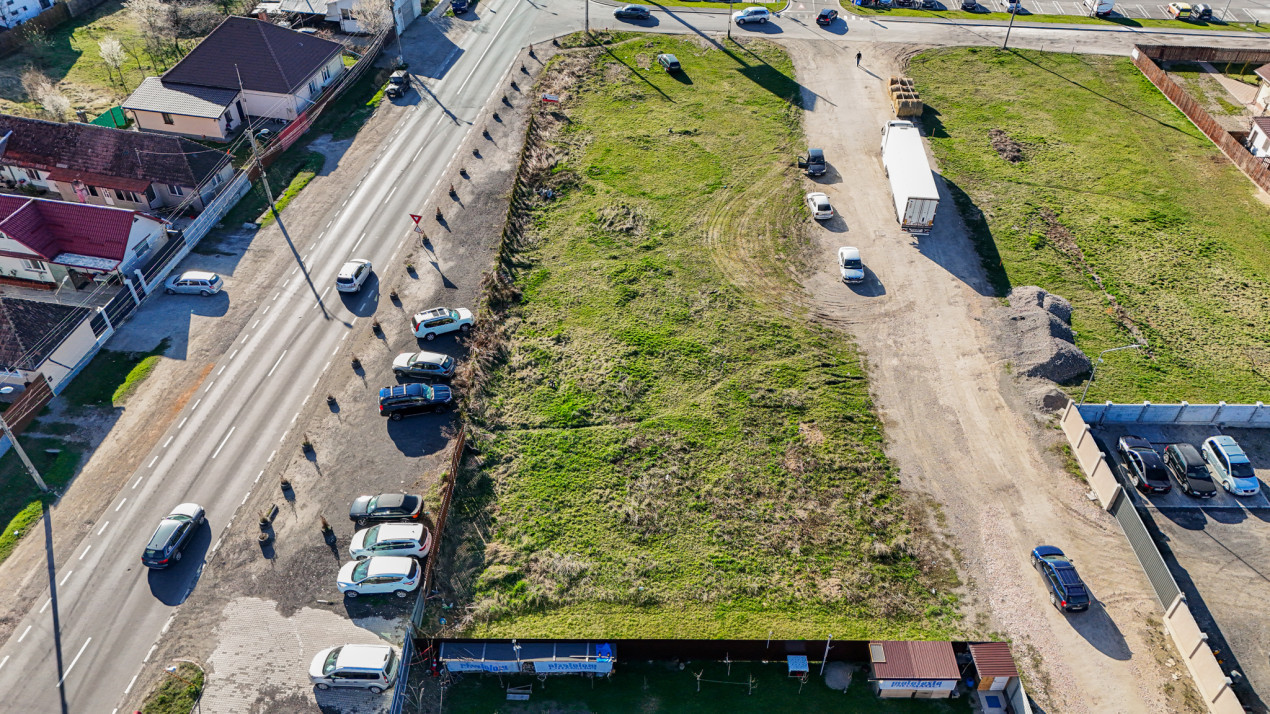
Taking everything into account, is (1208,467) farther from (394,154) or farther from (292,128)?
(292,128)

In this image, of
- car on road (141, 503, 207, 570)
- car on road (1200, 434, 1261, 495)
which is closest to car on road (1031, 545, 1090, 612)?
car on road (1200, 434, 1261, 495)

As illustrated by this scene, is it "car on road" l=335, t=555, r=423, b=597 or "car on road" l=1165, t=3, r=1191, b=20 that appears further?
"car on road" l=1165, t=3, r=1191, b=20

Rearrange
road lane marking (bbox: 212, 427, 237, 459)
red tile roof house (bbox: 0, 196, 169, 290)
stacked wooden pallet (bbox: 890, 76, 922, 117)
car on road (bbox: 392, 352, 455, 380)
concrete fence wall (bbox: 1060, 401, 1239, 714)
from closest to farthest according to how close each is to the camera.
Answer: concrete fence wall (bbox: 1060, 401, 1239, 714), road lane marking (bbox: 212, 427, 237, 459), car on road (bbox: 392, 352, 455, 380), red tile roof house (bbox: 0, 196, 169, 290), stacked wooden pallet (bbox: 890, 76, 922, 117)

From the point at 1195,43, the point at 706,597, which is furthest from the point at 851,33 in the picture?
the point at 706,597

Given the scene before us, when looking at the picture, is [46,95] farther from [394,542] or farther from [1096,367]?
[1096,367]

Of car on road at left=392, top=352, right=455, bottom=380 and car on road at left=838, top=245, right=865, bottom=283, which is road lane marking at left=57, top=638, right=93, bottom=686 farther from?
car on road at left=838, top=245, right=865, bottom=283

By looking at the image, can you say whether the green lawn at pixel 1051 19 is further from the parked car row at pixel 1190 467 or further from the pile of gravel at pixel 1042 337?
the parked car row at pixel 1190 467

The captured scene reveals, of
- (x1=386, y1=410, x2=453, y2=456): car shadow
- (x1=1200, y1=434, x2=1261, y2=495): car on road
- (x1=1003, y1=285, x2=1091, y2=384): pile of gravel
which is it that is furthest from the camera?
(x1=1003, y1=285, x2=1091, y2=384): pile of gravel
